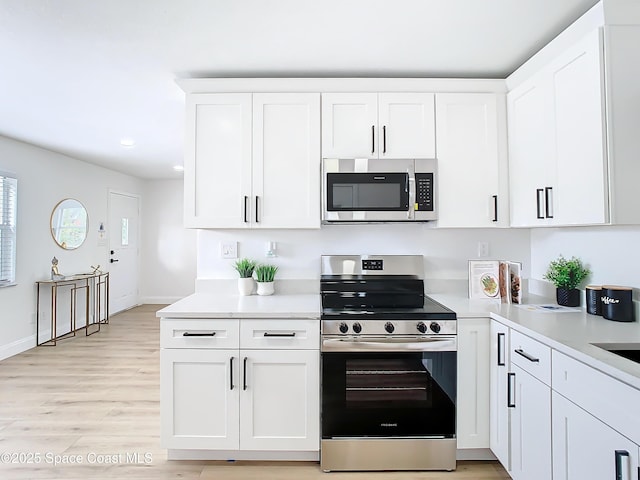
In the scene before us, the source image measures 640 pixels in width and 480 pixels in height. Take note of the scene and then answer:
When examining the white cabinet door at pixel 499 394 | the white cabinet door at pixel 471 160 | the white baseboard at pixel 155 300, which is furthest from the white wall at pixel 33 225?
the white cabinet door at pixel 499 394

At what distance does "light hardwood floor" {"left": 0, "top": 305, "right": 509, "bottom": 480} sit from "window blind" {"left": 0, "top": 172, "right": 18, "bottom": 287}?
0.92 meters

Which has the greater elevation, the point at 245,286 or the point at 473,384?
the point at 245,286

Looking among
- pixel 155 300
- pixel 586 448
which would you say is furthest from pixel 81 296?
pixel 586 448

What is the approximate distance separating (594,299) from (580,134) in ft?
2.88

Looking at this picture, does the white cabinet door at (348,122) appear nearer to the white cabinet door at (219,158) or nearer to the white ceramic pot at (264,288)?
the white cabinet door at (219,158)

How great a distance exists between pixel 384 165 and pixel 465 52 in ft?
2.64

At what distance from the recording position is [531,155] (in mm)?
2117

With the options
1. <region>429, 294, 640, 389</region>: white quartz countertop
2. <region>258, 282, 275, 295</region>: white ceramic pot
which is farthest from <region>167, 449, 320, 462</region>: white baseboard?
<region>429, 294, 640, 389</region>: white quartz countertop

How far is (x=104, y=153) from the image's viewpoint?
15.2 feet

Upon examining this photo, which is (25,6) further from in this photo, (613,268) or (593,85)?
(613,268)

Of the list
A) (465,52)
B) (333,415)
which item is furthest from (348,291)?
(465,52)

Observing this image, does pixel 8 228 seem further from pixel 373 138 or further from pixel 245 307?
pixel 373 138

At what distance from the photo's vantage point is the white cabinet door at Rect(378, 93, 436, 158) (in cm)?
238

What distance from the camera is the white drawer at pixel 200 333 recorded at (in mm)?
2021
